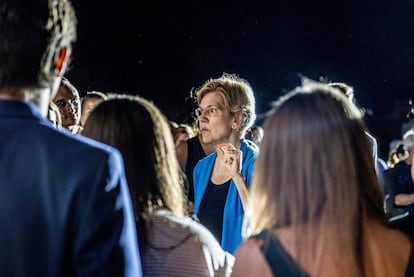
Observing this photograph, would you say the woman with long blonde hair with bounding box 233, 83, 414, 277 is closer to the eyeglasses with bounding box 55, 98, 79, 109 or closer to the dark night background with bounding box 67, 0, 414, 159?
the eyeglasses with bounding box 55, 98, 79, 109

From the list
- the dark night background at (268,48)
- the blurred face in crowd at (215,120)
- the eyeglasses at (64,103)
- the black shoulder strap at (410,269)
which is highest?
the dark night background at (268,48)

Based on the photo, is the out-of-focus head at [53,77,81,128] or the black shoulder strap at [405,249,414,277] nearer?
the black shoulder strap at [405,249,414,277]

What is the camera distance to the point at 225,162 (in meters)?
3.81

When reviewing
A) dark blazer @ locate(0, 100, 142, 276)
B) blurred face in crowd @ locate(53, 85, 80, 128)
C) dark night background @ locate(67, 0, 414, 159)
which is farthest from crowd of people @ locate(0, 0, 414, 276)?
dark night background @ locate(67, 0, 414, 159)

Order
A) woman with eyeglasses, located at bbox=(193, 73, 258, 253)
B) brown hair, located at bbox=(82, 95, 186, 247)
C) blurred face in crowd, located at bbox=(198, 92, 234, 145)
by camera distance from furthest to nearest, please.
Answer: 1. blurred face in crowd, located at bbox=(198, 92, 234, 145)
2. woman with eyeglasses, located at bbox=(193, 73, 258, 253)
3. brown hair, located at bbox=(82, 95, 186, 247)

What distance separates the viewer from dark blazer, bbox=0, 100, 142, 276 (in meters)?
1.46

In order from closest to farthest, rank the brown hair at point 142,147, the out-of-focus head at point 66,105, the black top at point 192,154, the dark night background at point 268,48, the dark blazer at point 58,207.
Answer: the dark blazer at point 58,207 < the brown hair at point 142,147 < the black top at point 192,154 < the out-of-focus head at point 66,105 < the dark night background at point 268,48

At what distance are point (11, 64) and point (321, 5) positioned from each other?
14.8m

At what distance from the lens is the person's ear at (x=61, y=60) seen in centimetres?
162

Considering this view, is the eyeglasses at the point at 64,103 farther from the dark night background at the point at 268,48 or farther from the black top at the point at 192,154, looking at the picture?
the dark night background at the point at 268,48

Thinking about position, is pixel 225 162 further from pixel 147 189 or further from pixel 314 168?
pixel 314 168

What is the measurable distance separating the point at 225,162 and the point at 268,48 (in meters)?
12.3

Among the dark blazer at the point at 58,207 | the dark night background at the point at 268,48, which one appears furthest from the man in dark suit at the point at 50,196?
the dark night background at the point at 268,48

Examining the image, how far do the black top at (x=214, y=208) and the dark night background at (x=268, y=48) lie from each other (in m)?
9.88
